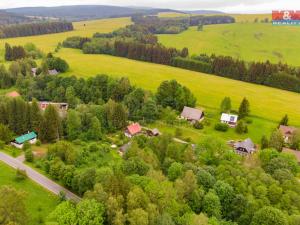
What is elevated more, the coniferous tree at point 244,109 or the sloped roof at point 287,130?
the coniferous tree at point 244,109

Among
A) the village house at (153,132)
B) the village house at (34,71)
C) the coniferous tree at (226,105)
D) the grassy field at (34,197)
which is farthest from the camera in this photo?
the village house at (34,71)

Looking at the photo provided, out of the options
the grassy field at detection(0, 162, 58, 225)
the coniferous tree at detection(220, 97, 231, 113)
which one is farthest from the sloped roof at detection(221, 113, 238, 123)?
the grassy field at detection(0, 162, 58, 225)

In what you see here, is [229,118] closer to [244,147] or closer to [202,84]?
[244,147]

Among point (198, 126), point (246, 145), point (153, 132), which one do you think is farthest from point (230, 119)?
→ point (153, 132)

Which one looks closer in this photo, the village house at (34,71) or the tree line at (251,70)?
the tree line at (251,70)

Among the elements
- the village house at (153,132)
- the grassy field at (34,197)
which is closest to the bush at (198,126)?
the village house at (153,132)

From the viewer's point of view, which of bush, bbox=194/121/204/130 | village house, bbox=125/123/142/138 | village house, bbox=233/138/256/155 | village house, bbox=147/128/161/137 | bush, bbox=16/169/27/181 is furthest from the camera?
bush, bbox=194/121/204/130

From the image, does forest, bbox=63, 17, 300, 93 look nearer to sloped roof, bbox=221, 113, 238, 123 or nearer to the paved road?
sloped roof, bbox=221, 113, 238, 123

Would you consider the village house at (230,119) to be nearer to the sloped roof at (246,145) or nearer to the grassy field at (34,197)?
the sloped roof at (246,145)
